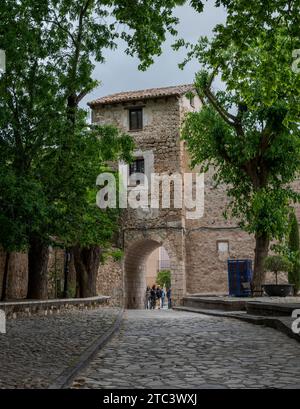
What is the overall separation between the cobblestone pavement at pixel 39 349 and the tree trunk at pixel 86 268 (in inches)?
380

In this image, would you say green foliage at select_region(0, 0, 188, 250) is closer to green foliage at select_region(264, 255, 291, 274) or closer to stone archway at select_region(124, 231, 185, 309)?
green foliage at select_region(264, 255, 291, 274)

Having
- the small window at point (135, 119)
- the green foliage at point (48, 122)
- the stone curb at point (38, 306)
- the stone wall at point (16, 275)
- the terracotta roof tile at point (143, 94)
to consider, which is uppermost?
the terracotta roof tile at point (143, 94)

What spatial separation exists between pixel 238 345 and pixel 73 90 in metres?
9.70

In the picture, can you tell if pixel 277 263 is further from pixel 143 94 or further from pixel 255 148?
pixel 143 94

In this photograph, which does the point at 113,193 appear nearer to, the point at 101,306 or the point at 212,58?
the point at 101,306

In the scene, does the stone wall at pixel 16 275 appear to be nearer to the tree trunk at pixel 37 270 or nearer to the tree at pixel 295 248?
the tree trunk at pixel 37 270

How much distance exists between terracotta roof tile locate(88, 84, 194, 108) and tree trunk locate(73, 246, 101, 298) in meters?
9.82

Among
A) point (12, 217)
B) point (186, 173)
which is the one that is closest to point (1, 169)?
point (12, 217)

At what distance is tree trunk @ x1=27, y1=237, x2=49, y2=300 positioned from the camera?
1627 centimetres

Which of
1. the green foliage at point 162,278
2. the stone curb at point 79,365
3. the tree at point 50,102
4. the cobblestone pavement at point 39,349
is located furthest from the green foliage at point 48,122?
the green foliage at point 162,278

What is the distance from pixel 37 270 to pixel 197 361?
1081 centimetres

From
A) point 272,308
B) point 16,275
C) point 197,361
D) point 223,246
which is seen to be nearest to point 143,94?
point 223,246

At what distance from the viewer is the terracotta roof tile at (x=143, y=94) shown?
27344 mm
